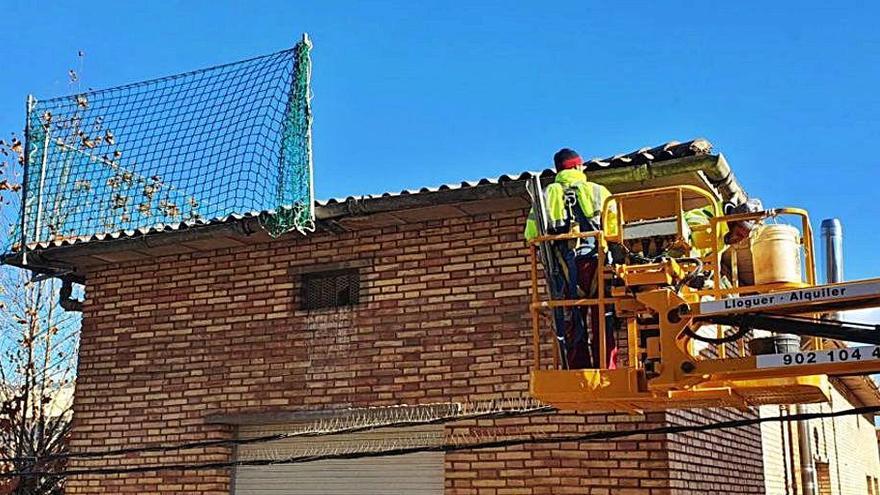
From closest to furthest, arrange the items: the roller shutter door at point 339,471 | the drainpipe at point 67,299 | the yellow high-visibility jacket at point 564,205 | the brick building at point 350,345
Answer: the yellow high-visibility jacket at point 564,205, the brick building at point 350,345, the roller shutter door at point 339,471, the drainpipe at point 67,299

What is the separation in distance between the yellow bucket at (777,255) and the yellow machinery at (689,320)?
0.05m

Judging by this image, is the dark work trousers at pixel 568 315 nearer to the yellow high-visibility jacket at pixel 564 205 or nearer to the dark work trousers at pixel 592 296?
the dark work trousers at pixel 592 296

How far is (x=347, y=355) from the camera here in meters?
10.2

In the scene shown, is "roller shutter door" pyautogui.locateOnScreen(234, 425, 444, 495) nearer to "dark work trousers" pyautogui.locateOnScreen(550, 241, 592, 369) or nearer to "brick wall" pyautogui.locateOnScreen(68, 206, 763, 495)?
"brick wall" pyautogui.locateOnScreen(68, 206, 763, 495)

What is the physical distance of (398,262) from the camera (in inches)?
402

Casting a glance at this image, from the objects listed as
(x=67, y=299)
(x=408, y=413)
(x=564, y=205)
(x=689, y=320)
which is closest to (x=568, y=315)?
(x=564, y=205)

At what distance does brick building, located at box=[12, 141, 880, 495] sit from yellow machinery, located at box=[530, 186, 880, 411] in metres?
2.63

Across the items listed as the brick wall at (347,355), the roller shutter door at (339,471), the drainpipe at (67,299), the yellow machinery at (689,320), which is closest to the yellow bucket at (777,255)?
the yellow machinery at (689,320)

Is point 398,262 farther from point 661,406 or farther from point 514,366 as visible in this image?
point 661,406

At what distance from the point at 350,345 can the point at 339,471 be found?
1.27 m

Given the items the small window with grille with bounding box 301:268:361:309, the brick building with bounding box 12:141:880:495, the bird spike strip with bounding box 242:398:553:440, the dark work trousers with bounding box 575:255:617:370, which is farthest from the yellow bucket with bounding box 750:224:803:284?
the small window with grille with bounding box 301:268:361:309

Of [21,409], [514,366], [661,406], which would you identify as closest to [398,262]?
[514,366]

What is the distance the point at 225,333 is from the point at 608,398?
6159 mm

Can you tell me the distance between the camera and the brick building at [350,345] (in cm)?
901
